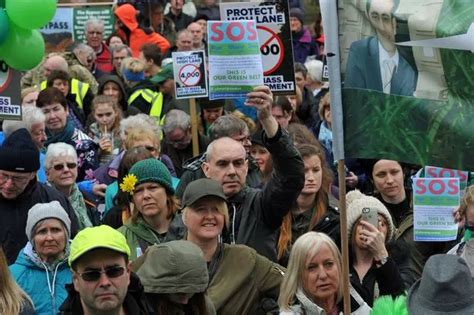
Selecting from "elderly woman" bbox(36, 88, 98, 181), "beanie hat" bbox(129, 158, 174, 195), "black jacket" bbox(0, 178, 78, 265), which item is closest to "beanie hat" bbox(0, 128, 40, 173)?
"black jacket" bbox(0, 178, 78, 265)

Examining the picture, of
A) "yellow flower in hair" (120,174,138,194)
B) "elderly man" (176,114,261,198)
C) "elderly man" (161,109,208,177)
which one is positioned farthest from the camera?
"elderly man" (161,109,208,177)

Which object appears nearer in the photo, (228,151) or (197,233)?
(197,233)

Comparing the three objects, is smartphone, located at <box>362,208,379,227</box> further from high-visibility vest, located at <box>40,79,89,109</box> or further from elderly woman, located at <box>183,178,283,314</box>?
high-visibility vest, located at <box>40,79,89,109</box>

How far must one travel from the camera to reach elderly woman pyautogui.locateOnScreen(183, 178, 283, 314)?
8117 mm

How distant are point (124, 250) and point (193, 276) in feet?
1.31

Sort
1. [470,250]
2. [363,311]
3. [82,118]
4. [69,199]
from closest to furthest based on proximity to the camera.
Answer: [363,311], [470,250], [69,199], [82,118]

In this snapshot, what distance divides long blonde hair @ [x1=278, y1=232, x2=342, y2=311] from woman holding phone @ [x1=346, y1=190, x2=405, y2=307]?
423 mm

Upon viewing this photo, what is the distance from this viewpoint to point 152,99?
16.4 meters

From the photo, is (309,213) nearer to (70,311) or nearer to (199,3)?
(70,311)

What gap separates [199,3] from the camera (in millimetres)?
23141

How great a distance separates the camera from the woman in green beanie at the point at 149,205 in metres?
9.42

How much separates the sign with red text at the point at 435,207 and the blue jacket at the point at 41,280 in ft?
8.38

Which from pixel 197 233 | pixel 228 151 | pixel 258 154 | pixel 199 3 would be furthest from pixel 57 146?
pixel 199 3

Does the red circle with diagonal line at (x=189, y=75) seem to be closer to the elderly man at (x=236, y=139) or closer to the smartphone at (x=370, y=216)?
the elderly man at (x=236, y=139)
